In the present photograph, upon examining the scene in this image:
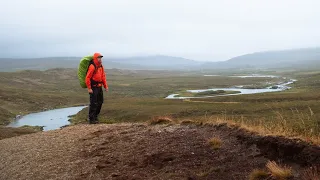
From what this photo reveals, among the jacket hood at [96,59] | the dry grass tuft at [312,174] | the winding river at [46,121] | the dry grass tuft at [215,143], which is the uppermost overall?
the jacket hood at [96,59]

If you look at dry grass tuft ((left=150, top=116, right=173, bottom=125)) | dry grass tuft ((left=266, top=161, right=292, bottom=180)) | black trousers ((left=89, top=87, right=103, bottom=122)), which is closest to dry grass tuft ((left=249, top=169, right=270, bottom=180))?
dry grass tuft ((left=266, top=161, right=292, bottom=180))

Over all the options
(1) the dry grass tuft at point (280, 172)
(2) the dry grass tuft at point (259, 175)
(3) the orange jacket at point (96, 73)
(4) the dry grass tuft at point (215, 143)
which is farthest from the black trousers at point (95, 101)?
(1) the dry grass tuft at point (280, 172)

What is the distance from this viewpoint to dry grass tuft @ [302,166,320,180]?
6.73 metres

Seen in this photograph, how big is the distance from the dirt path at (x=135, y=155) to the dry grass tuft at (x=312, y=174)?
332mm

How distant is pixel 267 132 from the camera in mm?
10289

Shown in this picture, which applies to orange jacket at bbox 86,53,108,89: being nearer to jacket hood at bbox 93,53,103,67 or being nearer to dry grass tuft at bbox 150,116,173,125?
jacket hood at bbox 93,53,103,67

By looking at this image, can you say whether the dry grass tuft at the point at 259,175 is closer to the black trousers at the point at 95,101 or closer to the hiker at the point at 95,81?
the hiker at the point at 95,81

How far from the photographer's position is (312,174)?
6902 millimetres

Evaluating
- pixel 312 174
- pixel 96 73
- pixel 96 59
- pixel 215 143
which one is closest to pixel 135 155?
pixel 215 143

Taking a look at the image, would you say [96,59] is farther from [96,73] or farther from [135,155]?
[135,155]

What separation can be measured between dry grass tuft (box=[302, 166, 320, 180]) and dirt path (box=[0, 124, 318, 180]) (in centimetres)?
33

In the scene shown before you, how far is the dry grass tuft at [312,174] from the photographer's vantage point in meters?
6.73

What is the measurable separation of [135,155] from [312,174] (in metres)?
5.33

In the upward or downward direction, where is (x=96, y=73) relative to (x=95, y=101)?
upward
